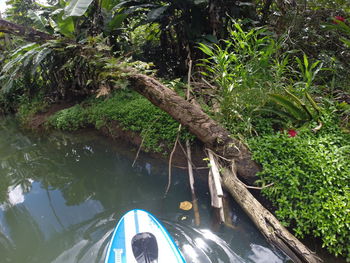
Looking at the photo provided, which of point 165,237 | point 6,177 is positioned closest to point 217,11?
point 165,237

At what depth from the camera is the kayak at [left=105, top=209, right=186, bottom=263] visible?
5.50ft

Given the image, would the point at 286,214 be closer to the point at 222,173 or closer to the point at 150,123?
the point at 222,173

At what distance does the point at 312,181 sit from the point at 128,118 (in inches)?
108

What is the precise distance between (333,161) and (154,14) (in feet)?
12.0

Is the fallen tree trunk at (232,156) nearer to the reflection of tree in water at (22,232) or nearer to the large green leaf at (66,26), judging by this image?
the reflection of tree in water at (22,232)

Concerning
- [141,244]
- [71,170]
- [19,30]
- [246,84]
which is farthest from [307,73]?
[19,30]

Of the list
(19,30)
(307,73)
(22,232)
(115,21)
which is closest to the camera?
(22,232)

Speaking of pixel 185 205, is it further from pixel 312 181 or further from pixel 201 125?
pixel 312 181

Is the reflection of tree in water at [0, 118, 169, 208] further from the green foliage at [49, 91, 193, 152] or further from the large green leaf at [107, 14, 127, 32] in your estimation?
the large green leaf at [107, 14, 127, 32]

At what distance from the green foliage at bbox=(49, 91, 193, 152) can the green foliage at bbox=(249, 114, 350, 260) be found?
3.95ft

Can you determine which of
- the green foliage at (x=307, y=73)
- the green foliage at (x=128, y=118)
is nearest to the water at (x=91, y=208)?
the green foliage at (x=128, y=118)

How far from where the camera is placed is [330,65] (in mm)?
3367

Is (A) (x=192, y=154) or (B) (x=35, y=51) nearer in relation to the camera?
(A) (x=192, y=154)

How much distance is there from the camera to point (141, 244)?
70.9 inches
